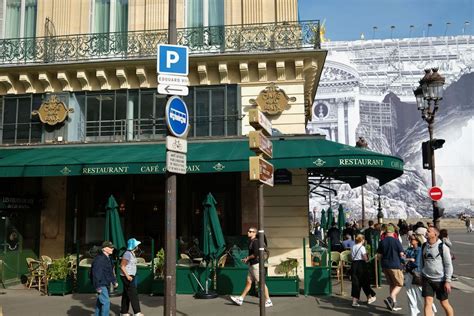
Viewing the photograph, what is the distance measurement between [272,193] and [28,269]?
746 centimetres

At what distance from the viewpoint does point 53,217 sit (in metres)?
15.2

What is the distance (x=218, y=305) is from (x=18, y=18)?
12356mm

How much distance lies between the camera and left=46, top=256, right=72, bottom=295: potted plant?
12.0m

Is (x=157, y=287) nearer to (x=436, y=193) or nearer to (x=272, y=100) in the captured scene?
(x=272, y=100)

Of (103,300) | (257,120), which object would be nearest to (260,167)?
(257,120)

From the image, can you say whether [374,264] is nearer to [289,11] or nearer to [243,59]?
[243,59]

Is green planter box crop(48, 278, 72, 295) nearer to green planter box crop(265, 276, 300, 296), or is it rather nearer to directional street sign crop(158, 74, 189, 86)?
green planter box crop(265, 276, 300, 296)

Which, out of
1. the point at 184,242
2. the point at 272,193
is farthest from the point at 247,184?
the point at 184,242

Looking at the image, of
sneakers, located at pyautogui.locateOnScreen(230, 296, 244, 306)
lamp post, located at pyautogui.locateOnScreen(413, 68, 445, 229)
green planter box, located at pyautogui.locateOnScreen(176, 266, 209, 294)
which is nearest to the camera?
sneakers, located at pyautogui.locateOnScreen(230, 296, 244, 306)

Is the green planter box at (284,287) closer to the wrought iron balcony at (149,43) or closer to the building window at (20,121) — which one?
the wrought iron balcony at (149,43)

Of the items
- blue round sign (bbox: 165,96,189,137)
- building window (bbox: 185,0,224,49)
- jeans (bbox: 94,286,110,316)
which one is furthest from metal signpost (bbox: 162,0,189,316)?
building window (bbox: 185,0,224,49)

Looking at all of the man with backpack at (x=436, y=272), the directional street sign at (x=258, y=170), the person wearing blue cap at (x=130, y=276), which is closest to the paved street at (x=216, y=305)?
the person wearing blue cap at (x=130, y=276)

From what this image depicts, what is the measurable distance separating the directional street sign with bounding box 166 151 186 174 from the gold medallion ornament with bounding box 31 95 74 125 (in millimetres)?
9208

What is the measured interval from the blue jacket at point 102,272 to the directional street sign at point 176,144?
3020mm
